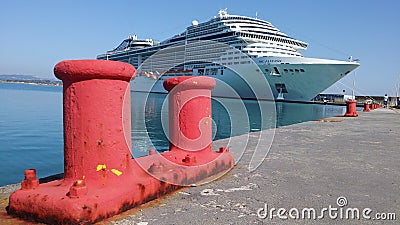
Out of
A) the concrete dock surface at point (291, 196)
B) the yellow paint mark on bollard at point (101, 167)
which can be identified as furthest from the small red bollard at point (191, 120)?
the yellow paint mark on bollard at point (101, 167)

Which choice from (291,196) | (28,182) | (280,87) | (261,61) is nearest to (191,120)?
(291,196)

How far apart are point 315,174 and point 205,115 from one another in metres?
1.21

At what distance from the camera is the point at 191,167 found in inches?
107

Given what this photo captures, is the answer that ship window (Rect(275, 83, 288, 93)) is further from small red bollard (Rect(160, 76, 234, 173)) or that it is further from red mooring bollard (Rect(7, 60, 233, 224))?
red mooring bollard (Rect(7, 60, 233, 224))

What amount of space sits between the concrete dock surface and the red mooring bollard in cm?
12

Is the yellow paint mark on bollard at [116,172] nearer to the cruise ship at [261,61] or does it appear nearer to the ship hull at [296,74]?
the cruise ship at [261,61]

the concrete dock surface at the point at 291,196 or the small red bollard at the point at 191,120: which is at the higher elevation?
the small red bollard at the point at 191,120

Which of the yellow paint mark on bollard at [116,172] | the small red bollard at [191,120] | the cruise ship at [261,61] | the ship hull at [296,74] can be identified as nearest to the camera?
the yellow paint mark on bollard at [116,172]

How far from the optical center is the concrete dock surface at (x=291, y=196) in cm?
204

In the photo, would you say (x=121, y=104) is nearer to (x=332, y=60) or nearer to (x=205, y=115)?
(x=205, y=115)

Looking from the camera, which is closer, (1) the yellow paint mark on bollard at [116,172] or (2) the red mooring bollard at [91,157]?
(2) the red mooring bollard at [91,157]

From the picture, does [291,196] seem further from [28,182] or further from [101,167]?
[28,182]

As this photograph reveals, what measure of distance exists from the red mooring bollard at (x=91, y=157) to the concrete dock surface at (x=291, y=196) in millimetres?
123

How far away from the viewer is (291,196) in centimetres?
248
